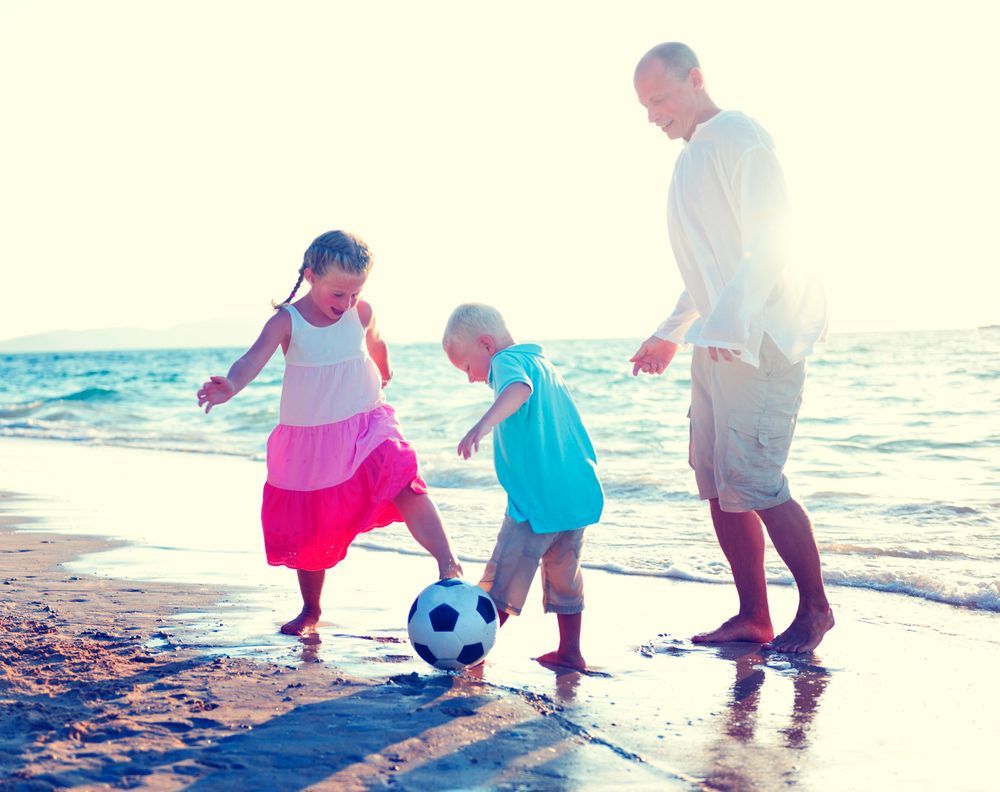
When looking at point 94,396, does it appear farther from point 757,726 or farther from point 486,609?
point 757,726

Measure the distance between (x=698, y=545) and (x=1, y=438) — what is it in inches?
510

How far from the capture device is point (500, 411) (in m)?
3.27

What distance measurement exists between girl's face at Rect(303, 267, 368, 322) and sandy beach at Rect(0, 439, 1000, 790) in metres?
1.19

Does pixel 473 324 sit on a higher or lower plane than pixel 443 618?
higher

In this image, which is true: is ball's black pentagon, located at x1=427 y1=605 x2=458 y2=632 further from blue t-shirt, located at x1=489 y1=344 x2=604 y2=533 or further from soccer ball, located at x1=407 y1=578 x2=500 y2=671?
blue t-shirt, located at x1=489 y1=344 x2=604 y2=533

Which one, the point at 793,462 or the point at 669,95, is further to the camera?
the point at 793,462

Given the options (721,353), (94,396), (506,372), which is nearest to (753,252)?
(721,353)

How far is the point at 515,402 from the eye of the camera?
3314 mm

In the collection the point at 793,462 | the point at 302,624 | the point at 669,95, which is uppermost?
the point at 669,95

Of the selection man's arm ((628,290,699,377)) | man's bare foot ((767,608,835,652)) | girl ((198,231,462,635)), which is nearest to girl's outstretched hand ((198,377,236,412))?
girl ((198,231,462,635))

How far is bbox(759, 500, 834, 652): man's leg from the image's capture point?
3.71 meters

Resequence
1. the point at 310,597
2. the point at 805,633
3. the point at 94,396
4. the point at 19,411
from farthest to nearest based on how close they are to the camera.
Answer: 1. the point at 94,396
2. the point at 19,411
3. the point at 310,597
4. the point at 805,633

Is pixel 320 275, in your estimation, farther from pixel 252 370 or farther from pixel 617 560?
pixel 617 560

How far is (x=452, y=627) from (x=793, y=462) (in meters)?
7.03
